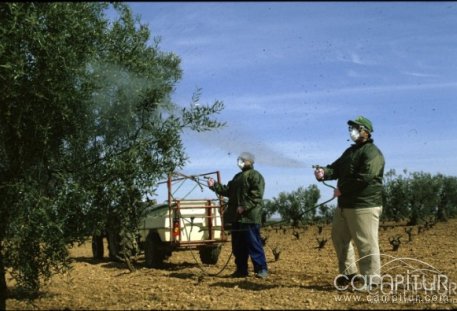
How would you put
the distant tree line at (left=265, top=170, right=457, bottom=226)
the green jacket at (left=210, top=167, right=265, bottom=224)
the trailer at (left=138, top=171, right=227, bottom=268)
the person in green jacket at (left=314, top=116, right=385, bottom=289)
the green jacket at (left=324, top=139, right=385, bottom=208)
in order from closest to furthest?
the person in green jacket at (left=314, top=116, right=385, bottom=289) → the green jacket at (left=324, top=139, right=385, bottom=208) → the green jacket at (left=210, top=167, right=265, bottom=224) → the trailer at (left=138, top=171, right=227, bottom=268) → the distant tree line at (left=265, top=170, right=457, bottom=226)

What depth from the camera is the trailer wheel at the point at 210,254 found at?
14.3 metres

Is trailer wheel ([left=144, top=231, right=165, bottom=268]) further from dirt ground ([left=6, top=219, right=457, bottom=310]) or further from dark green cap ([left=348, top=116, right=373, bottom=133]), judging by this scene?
dark green cap ([left=348, top=116, right=373, bottom=133])

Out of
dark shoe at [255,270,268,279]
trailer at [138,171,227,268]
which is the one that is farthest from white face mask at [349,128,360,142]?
trailer at [138,171,227,268]

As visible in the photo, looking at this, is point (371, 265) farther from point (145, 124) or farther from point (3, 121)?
point (3, 121)

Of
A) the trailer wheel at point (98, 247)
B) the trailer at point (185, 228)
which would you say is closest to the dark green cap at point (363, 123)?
the trailer at point (185, 228)

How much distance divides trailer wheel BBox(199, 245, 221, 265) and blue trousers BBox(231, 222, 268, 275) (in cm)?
350

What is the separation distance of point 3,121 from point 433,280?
23.4 ft

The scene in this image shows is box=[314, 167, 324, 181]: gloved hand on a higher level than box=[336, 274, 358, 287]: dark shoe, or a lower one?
higher

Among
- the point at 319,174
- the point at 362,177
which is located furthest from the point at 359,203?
the point at 319,174

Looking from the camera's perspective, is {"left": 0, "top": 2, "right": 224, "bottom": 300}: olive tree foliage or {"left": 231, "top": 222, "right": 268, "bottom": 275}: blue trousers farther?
{"left": 231, "top": 222, "right": 268, "bottom": 275}: blue trousers

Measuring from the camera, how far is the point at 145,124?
30.8ft

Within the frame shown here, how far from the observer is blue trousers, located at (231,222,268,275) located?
410 inches

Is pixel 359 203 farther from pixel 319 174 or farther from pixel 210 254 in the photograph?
pixel 210 254

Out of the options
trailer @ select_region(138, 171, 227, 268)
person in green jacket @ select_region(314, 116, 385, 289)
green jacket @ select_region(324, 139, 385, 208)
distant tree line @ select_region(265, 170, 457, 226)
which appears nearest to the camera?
person in green jacket @ select_region(314, 116, 385, 289)
